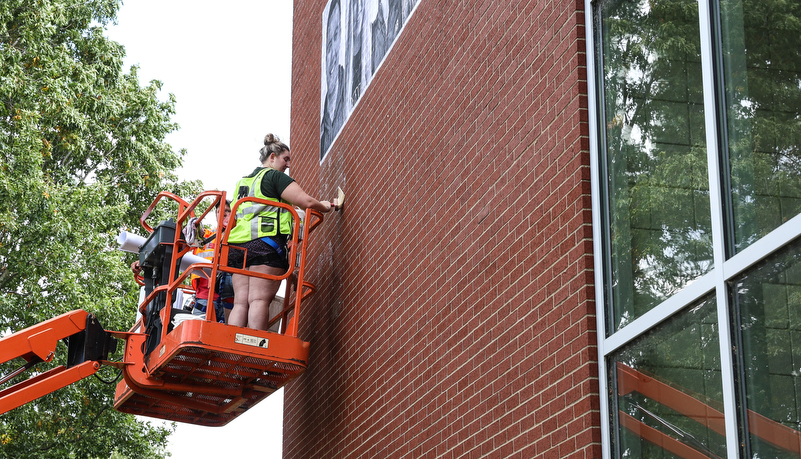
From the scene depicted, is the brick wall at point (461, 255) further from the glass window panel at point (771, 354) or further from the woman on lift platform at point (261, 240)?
the glass window panel at point (771, 354)

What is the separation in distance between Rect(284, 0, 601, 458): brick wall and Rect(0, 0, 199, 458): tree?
7138mm

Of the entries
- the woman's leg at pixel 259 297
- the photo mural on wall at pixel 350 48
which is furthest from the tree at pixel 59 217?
the woman's leg at pixel 259 297

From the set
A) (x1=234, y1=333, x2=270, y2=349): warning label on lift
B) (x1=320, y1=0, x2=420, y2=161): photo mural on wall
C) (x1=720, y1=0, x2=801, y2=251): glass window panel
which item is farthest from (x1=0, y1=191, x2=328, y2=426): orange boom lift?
(x1=720, y1=0, x2=801, y2=251): glass window panel

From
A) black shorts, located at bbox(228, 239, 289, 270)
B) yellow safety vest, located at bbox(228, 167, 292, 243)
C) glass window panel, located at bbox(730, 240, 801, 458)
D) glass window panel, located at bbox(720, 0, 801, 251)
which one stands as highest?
yellow safety vest, located at bbox(228, 167, 292, 243)

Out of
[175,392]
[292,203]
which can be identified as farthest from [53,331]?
[292,203]

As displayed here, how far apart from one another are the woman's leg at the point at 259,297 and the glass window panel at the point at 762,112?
5.47 metres

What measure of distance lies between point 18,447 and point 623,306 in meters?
15.1

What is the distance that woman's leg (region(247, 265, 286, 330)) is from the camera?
352 inches

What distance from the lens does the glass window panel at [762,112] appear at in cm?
405

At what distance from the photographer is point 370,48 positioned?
10.5 meters

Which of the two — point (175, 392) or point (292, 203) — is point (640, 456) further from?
point (175, 392)

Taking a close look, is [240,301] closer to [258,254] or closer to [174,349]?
[258,254]

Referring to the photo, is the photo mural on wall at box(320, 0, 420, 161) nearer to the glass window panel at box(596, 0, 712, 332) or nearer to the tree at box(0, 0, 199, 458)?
the glass window panel at box(596, 0, 712, 332)

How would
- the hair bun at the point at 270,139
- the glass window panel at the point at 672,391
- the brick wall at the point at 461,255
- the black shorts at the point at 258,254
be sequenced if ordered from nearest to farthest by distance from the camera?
1. the glass window panel at the point at 672,391
2. the brick wall at the point at 461,255
3. the black shorts at the point at 258,254
4. the hair bun at the point at 270,139
